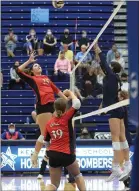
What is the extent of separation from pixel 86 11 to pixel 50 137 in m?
14.2

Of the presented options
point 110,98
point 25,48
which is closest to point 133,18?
point 110,98

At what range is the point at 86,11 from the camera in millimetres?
20188

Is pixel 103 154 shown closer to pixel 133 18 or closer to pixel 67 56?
pixel 67 56

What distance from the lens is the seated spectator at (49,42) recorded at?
1797cm

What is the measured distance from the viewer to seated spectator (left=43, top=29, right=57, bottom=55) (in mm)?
17969

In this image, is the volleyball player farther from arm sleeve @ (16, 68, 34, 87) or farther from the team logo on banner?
the team logo on banner

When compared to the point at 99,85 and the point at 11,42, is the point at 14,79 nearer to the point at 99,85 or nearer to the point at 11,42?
the point at 11,42

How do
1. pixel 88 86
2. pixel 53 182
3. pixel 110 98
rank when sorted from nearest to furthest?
pixel 53 182 < pixel 110 98 < pixel 88 86

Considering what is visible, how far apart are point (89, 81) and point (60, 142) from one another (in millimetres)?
5757

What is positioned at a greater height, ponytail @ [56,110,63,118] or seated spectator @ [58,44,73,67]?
seated spectator @ [58,44,73,67]

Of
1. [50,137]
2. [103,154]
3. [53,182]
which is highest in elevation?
[50,137]

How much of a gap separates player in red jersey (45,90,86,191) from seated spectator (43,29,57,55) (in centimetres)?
1169

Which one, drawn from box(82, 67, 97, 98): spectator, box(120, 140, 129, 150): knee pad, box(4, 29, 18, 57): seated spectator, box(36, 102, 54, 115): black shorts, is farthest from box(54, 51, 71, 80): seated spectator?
box(120, 140, 129, 150): knee pad

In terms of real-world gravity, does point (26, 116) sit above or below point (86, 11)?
below
